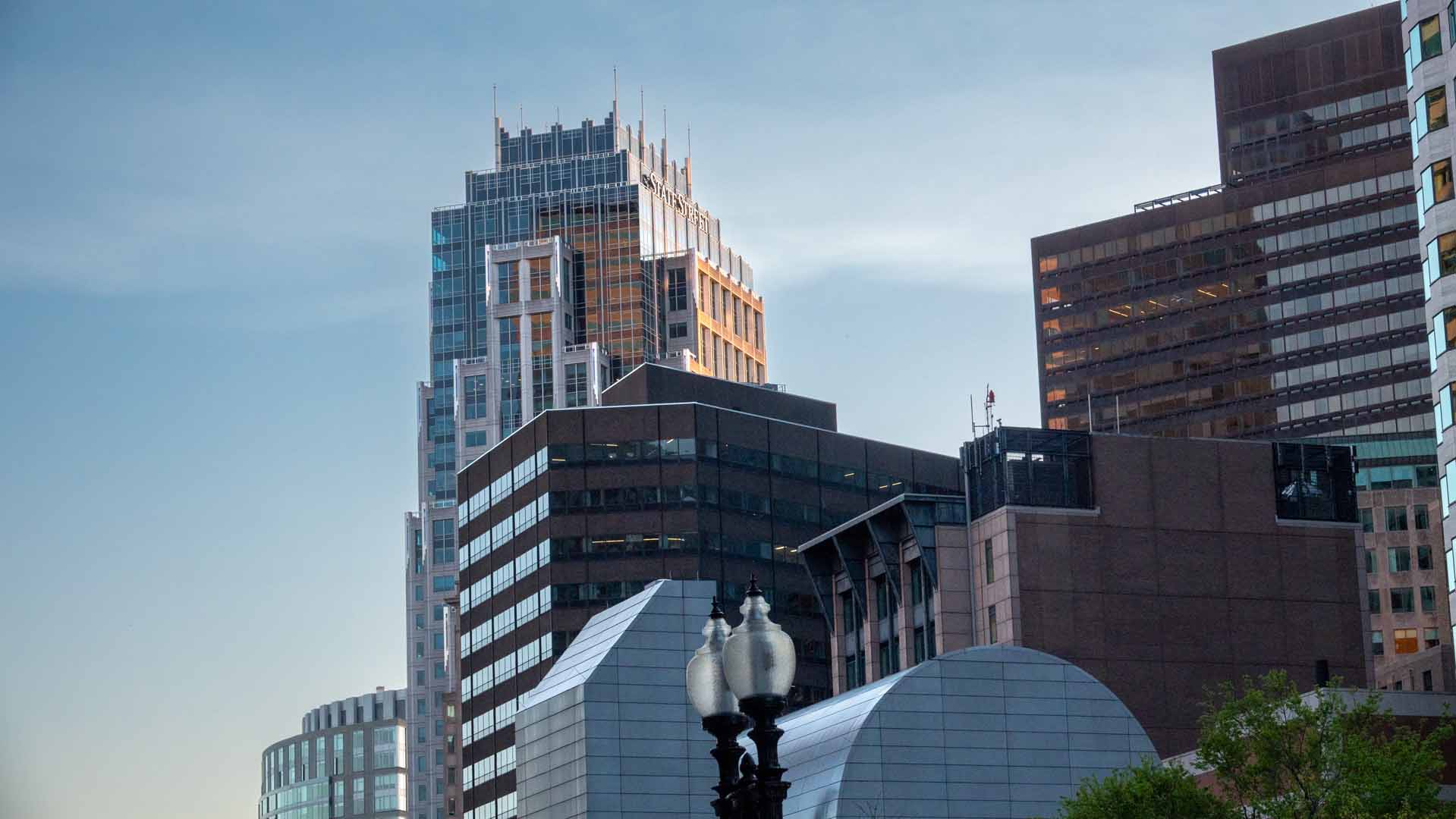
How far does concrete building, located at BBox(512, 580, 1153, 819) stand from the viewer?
2785 inches

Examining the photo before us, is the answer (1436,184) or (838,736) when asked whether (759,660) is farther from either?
(1436,184)

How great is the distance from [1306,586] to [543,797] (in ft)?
293

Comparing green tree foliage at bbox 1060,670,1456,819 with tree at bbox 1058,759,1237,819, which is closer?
tree at bbox 1058,759,1237,819

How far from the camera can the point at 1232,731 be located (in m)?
82.1

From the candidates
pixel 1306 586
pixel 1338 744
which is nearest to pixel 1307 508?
pixel 1306 586

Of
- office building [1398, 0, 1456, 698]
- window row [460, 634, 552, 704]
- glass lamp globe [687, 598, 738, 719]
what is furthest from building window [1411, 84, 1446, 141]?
window row [460, 634, 552, 704]

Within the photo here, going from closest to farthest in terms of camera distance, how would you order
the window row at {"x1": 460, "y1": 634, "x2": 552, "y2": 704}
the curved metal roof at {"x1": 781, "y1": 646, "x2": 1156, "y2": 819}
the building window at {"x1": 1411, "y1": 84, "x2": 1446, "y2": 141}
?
the curved metal roof at {"x1": 781, "y1": 646, "x2": 1156, "y2": 819}
the building window at {"x1": 1411, "y1": 84, "x2": 1446, "y2": 141}
the window row at {"x1": 460, "y1": 634, "x2": 552, "y2": 704}

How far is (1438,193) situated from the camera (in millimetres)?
107188

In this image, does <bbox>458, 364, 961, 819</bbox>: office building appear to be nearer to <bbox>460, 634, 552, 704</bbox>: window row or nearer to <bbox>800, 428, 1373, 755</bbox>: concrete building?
<bbox>460, 634, 552, 704</bbox>: window row

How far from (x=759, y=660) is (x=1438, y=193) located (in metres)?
86.7

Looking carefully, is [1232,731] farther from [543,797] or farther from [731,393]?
[731,393]

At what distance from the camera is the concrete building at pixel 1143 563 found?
477 feet

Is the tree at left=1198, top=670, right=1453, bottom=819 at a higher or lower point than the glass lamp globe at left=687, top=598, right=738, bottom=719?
lower

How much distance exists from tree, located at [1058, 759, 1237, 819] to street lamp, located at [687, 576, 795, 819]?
43688 millimetres
